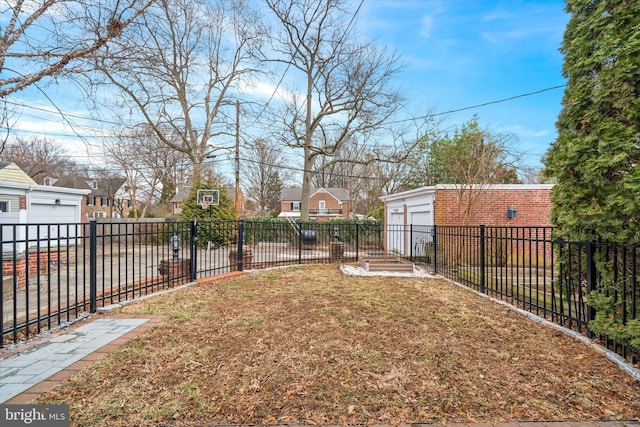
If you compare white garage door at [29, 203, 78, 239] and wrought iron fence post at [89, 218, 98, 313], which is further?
white garage door at [29, 203, 78, 239]

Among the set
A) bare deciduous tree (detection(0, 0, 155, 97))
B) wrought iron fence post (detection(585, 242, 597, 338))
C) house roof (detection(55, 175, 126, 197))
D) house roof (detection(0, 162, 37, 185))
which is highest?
house roof (detection(55, 175, 126, 197))

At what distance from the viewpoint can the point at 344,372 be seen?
8.58 ft

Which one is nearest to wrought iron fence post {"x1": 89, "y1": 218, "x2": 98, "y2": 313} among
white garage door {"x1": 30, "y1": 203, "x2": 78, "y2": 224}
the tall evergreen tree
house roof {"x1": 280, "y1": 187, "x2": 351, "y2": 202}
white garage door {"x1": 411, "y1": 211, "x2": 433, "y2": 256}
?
the tall evergreen tree

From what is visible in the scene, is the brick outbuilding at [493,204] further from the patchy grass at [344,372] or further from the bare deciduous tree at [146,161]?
the bare deciduous tree at [146,161]

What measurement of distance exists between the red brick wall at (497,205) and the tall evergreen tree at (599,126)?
22.7 feet

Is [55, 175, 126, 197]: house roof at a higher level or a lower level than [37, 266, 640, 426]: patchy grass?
higher

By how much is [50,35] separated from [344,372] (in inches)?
272

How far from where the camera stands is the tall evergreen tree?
2.81 metres

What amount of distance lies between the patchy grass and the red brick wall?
674 centimetres

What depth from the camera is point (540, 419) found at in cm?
203

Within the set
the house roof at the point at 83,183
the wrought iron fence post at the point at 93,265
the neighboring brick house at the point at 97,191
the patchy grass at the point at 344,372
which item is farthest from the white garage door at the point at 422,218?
the house roof at the point at 83,183

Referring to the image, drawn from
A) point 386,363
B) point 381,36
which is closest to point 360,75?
point 381,36

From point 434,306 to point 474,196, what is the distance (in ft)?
23.4

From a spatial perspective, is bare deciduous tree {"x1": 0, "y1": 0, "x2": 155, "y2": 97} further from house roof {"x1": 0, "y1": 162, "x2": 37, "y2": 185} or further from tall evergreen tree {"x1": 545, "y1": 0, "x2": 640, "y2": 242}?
house roof {"x1": 0, "y1": 162, "x2": 37, "y2": 185}
